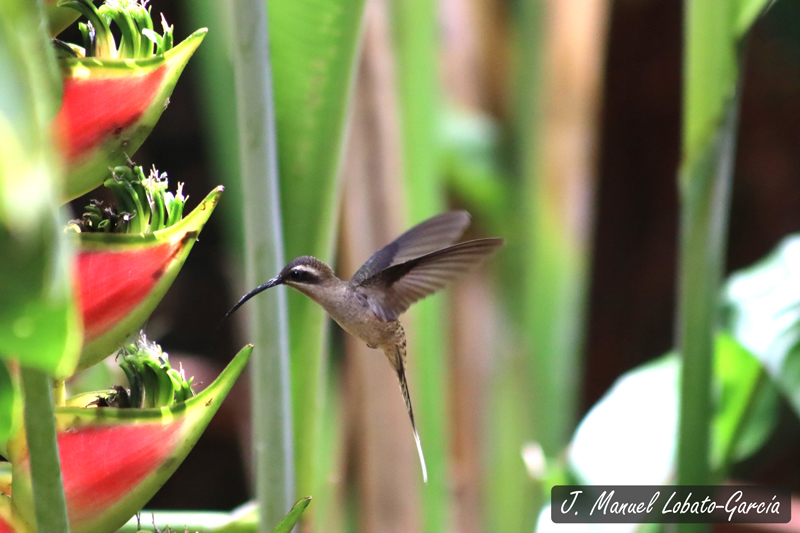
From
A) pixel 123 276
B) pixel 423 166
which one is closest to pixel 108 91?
pixel 123 276

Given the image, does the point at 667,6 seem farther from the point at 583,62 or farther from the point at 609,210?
the point at 583,62

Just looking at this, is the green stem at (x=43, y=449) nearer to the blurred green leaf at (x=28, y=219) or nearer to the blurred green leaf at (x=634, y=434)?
the blurred green leaf at (x=28, y=219)

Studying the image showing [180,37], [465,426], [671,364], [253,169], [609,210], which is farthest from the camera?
[609,210]

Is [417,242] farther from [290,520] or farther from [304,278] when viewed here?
[290,520]

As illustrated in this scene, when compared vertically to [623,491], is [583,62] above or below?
above

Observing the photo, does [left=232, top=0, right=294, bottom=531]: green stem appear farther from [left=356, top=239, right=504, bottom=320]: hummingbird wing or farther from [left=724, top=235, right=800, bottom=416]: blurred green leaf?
[left=724, top=235, right=800, bottom=416]: blurred green leaf

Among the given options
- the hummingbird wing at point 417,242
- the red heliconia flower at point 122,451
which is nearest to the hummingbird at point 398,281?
the hummingbird wing at point 417,242

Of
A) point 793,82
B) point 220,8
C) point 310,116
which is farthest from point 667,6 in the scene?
point 310,116

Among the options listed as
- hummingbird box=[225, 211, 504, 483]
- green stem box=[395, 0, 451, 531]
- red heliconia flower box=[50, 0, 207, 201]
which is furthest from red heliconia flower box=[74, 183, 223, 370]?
green stem box=[395, 0, 451, 531]
